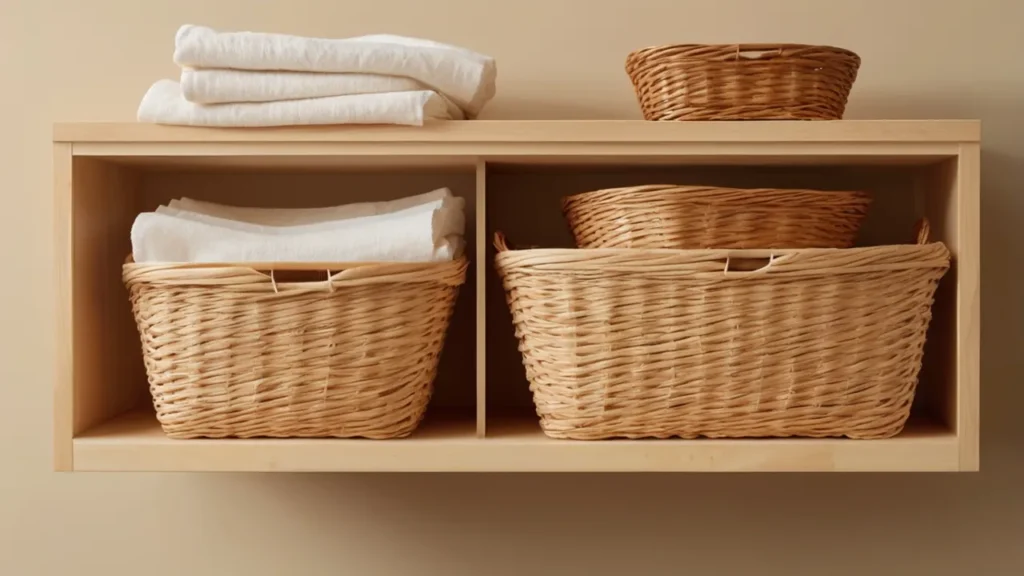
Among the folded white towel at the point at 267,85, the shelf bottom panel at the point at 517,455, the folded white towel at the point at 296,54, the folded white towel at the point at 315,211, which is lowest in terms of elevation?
the shelf bottom panel at the point at 517,455

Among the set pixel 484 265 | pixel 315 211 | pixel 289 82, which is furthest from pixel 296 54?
pixel 484 265

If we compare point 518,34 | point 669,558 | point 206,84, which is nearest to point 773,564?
point 669,558

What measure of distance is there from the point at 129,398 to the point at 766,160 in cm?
80

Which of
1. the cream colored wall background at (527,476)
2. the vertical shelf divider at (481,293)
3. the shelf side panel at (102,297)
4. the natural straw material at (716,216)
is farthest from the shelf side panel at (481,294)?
the shelf side panel at (102,297)

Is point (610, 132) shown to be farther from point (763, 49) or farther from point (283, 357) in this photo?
point (283, 357)

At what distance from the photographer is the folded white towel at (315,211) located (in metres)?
0.99

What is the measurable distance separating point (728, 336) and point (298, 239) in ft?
1.45

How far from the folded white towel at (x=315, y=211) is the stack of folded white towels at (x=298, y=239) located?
0.07 feet

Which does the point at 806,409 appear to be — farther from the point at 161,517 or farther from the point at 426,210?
the point at 161,517

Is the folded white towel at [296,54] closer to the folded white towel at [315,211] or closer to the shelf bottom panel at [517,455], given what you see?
the folded white towel at [315,211]

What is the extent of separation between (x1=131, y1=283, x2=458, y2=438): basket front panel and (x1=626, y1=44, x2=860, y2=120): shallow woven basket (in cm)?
33

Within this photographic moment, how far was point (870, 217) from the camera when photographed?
3.78 feet

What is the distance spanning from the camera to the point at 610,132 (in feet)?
3.00
